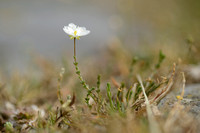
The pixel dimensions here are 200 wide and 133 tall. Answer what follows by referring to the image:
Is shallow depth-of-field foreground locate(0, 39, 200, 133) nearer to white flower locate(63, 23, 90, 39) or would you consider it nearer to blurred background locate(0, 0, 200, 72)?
white flower locate(63, 23, 90, 39)

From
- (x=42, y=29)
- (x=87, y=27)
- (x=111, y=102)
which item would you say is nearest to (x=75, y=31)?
(x=111, y=102)

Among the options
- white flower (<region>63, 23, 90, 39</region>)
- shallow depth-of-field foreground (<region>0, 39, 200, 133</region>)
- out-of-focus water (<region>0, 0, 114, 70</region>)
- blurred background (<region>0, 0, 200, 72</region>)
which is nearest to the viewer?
shallow depth-of-field foreground (<region>0, 39, 200, 133</region>)

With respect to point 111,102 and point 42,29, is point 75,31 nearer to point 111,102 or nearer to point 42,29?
point 111,102

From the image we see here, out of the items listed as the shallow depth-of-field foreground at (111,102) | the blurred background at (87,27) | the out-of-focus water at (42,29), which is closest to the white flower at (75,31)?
the shallow depth-of-field foreground at (111,102)

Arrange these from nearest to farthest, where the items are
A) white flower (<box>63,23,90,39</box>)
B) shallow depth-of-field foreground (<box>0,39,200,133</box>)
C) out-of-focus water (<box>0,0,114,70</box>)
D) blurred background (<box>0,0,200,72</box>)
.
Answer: shallow depth-of-field foreground (<box>0,39,200,133</box>) → white flower (<box>63,23,90,39</box>) → blurred background (<box>0,0,200,72</box>) → out-of-focus water (<box>0,0,114,70</box>)

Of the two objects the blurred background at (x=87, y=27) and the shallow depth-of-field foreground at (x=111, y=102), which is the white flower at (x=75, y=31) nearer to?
the shallow depth-of-field foreground at (x=111, y=102)

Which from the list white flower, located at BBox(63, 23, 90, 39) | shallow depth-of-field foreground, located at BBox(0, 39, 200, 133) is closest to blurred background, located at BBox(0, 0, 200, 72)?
shallow depth-of-field foreground, located at BBox(0, 39, 200, 133)
